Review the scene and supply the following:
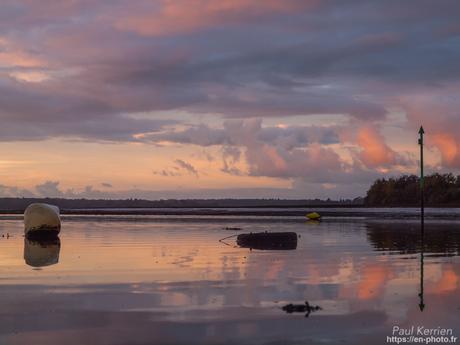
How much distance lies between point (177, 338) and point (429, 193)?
533 ft

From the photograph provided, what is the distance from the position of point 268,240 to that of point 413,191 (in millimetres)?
145536

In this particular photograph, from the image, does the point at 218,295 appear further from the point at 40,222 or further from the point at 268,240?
the point at 40,222

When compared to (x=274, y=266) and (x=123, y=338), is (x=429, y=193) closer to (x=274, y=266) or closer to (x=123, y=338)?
(x=274, y=266)

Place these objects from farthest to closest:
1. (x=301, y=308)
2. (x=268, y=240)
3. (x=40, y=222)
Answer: (x=40, y=222) → (x=268, y=240) → (x=301, y=308)

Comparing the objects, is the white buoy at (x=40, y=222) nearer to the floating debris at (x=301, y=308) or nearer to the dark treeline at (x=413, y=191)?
the floating debris at (x=301, y=308)

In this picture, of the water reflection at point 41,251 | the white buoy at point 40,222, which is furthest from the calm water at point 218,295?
the white buoy at point 40,222

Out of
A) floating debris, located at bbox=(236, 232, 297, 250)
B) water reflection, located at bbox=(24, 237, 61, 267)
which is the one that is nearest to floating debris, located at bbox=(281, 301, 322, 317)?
water reflection, located at bbox=(24, 237, 61, 267)

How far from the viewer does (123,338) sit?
41.2ft

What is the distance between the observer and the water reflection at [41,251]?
26875 mm

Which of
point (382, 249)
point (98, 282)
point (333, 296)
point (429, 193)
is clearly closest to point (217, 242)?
point (382, 249)

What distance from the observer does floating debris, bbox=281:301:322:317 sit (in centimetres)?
1514

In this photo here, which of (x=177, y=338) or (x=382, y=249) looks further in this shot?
(x=382, y=249)

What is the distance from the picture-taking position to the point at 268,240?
36.7 m

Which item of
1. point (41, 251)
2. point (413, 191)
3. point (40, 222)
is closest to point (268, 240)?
point (41, 251)
